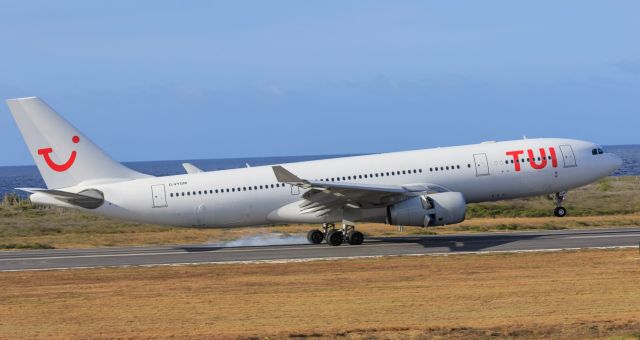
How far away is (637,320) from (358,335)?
6.19 metres

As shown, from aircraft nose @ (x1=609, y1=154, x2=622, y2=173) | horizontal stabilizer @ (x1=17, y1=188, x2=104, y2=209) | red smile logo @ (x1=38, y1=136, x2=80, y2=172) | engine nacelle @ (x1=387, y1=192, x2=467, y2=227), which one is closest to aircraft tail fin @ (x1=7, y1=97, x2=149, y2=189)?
red smile logo @ (x1=38, y1=136, x2=80, y2=172)

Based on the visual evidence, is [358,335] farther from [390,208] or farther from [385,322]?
[390,208]

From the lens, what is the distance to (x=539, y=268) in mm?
30469

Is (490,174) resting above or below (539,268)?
above

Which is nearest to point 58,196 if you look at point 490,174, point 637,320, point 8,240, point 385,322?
point 8,240

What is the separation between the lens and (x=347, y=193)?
39.1 m

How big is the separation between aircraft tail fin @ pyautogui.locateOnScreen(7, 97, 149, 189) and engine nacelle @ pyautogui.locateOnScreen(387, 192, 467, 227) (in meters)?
12.9

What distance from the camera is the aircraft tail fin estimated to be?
134 feet

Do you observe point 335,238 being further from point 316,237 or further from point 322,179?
point 322,179

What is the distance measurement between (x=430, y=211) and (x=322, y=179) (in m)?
5.43

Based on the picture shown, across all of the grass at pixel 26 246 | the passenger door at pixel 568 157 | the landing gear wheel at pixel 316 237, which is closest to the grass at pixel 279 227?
the grass at pixel 26 246

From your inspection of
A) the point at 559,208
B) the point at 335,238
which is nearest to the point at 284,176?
the point at 335,238

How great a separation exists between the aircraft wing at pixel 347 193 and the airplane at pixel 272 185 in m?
0.05

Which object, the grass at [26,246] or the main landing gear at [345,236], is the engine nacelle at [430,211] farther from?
the grass at [26,246]
